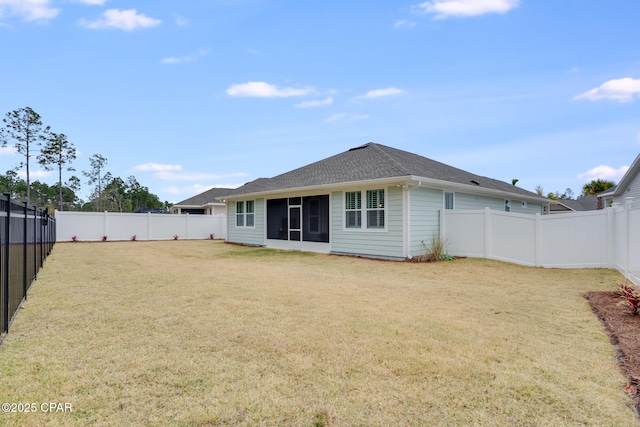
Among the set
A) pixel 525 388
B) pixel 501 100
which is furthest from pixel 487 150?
pixel 525 388

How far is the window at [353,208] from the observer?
12492 mm

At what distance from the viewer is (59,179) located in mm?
32781

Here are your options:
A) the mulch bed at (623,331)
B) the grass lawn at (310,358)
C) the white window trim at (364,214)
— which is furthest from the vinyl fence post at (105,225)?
the mulch bed at (623,331)

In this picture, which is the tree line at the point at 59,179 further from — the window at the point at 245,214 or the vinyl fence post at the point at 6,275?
the vinyl fence post at the point at 6,275

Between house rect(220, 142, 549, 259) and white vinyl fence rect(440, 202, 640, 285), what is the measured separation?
1245 mm

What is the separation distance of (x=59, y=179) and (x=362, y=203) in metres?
33.8

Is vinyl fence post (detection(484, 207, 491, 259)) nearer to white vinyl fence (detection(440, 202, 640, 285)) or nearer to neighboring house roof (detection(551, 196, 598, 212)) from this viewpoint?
white vinyl fence (detection(440, 202, 640, 285))

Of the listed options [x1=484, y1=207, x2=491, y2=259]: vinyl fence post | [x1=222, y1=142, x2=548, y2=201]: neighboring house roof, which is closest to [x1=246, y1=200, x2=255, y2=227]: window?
[x1=222, y1=142, x2=548, y2=201]: neighboring house roof

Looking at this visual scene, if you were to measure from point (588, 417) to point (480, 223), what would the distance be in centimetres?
983

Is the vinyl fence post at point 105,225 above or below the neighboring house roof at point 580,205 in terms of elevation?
below

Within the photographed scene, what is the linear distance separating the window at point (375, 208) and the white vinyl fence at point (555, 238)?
2.60 metres

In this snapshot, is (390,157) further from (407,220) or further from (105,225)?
(105,225)

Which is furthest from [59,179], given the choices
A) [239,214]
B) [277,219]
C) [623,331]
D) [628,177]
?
[628,177]

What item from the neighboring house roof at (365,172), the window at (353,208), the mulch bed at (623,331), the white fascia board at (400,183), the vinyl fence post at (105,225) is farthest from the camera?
the vinyl fence post at (105,225)
